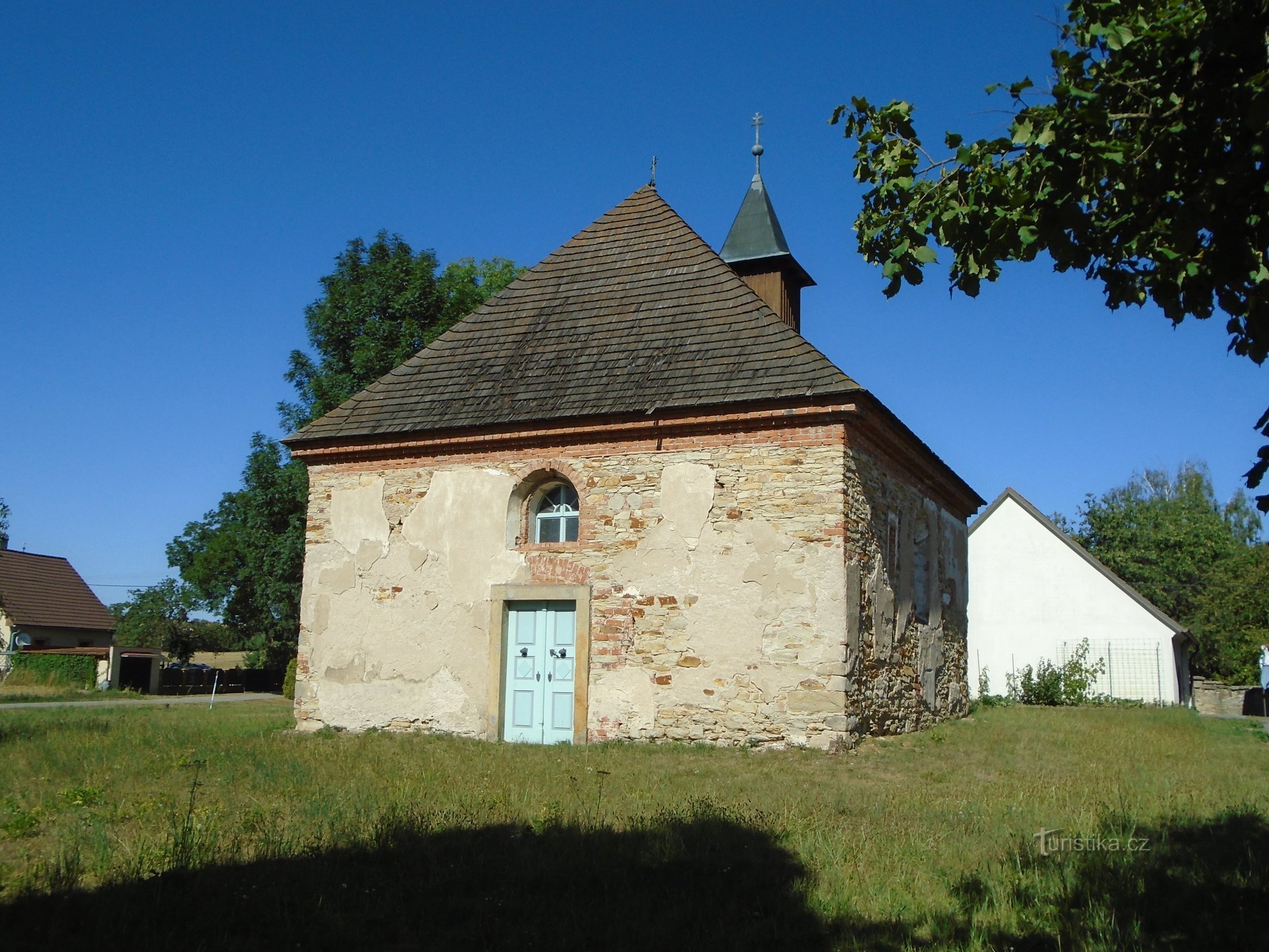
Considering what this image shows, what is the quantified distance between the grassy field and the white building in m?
19.5

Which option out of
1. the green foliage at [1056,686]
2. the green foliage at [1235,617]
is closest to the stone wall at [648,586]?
the green foliage at [1056,686]

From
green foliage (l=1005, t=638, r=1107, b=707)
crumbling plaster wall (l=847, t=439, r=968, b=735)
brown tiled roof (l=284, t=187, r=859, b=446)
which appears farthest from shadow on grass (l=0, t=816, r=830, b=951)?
green foliage (l=1005, t=638, r=1107, b=707)

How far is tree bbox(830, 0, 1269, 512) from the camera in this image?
3.91 metres

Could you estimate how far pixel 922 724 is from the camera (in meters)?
14.5

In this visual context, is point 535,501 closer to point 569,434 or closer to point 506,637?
point 569,434

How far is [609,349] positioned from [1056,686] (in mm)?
16480

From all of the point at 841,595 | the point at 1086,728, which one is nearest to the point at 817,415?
the point at 841,595

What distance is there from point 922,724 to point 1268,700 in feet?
→ 65.6

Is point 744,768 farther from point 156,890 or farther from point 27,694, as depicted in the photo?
point 27,694

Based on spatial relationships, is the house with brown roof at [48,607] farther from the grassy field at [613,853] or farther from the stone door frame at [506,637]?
the grassy field at [613,853]

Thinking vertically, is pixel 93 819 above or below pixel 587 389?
below

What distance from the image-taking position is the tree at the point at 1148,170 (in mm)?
3908

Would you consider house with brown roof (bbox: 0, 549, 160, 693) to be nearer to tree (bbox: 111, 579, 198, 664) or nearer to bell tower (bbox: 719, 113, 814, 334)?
tree (bbox: 111, 579, 198, 664)

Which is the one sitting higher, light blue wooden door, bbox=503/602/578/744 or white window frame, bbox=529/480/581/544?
white window frame, bbox=529/480/581/544
